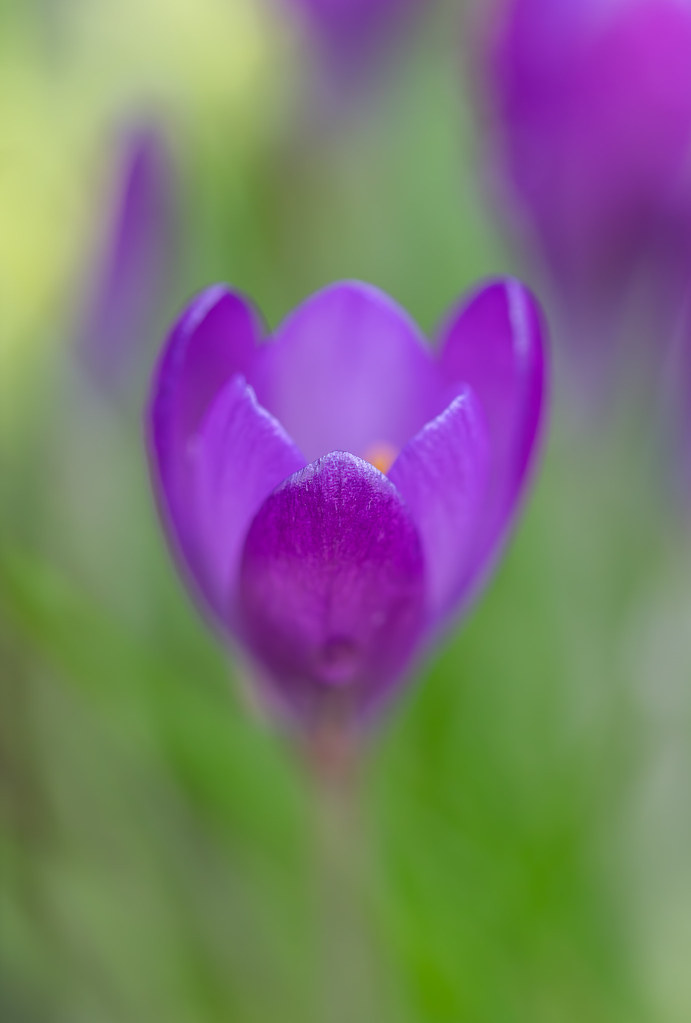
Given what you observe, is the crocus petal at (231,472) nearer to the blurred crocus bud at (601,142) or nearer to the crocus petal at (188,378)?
the crocus petal at (188,378)

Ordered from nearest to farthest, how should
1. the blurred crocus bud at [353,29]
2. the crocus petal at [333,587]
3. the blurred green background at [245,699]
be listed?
the crocus petal at [333,587]
the blurred green background at [245,699]
the blurred crocus bud at [353,29]

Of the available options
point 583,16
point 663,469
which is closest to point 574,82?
point 583,16

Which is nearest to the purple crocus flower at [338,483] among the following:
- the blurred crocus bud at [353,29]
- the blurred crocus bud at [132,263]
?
the blurred crocus bud at [132,263]

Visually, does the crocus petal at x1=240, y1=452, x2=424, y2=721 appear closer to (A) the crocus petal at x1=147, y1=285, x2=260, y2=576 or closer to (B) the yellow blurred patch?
(A) the crocus petal at x1=147, y1=285, x2=260, y2=576

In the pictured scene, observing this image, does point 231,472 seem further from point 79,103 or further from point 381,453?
point 79,103

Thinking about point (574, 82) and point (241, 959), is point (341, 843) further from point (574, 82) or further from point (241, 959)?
point (574, 82)

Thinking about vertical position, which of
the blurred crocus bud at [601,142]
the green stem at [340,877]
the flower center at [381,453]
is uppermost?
the blurred crocus bud at [601,142]
